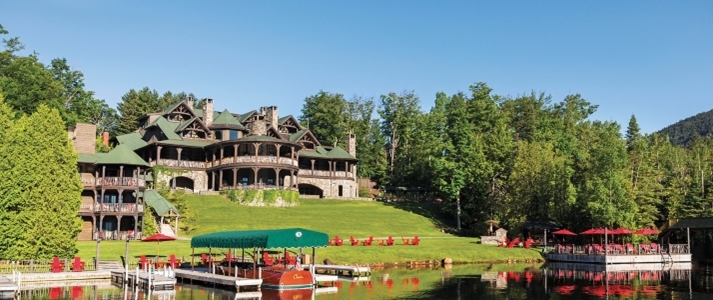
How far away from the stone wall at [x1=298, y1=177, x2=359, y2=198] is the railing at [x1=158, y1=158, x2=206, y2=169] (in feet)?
38.2

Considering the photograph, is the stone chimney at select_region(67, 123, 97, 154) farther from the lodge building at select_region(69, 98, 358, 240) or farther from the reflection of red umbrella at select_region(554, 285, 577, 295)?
the reflection of red umbrella at select_region(554, 285, 577, 295)

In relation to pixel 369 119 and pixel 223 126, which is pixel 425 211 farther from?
pixel 369 119

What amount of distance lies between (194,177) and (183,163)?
1968 mm

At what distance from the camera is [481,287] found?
34.9 metres

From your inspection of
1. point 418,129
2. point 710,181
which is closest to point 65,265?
point 710,181

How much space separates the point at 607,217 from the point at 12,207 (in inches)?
1642

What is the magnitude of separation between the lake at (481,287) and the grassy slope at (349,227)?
12.7ft

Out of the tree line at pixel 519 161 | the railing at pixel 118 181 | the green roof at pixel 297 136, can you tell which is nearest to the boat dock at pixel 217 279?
the railing at pixel 118 181

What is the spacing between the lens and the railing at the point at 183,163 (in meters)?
75.6

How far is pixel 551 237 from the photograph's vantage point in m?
62.6

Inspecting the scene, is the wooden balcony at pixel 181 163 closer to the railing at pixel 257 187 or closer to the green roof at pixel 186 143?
the green roof at pixel 186 143

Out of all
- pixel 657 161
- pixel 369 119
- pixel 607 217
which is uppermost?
pixel 369 119

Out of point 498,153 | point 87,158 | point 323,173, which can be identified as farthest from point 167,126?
point 498,153

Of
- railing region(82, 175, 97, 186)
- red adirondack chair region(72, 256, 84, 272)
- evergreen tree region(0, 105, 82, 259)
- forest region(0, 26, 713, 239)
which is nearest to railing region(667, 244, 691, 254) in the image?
forest region(0, 26, 713, 239)
